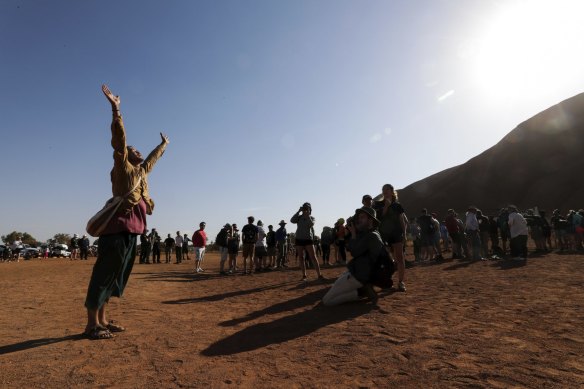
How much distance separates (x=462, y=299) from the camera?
535 centimetres

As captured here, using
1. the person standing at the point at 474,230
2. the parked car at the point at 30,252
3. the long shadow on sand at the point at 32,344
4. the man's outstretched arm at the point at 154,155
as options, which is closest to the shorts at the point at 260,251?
the person standing at the point at 474,230

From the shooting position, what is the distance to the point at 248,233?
11523mm

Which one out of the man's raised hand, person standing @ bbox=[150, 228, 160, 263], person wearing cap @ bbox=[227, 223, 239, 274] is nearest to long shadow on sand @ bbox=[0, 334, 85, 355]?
the man's raised hand

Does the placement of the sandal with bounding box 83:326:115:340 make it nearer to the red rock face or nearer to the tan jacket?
the tan jacket

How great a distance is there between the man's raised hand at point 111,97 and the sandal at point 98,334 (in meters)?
2.41

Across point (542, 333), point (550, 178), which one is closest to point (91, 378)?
point (542, 333)

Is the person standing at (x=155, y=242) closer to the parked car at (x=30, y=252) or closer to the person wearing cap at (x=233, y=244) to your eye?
the person wearing cap at (x=233, y=244)

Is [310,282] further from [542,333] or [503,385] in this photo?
[503,385]

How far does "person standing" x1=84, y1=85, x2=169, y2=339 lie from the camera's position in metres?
3.52

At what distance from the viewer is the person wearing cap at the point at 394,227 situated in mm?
6094

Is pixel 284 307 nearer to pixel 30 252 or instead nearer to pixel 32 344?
pixel 32 344

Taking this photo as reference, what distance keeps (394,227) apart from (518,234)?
25.6ft

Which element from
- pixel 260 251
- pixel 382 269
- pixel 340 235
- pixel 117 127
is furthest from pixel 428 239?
pixel 117 127

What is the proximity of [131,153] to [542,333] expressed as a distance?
5.00m
